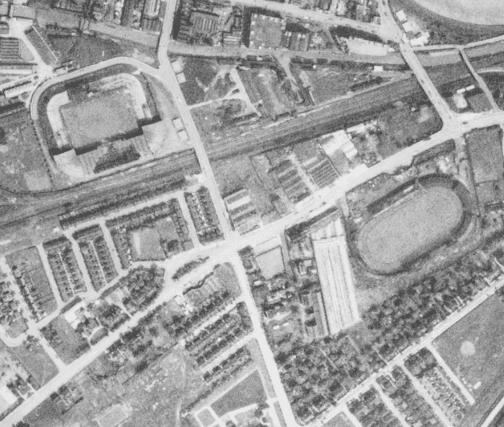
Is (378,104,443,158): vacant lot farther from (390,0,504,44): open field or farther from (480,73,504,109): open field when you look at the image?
(390,0,504,44): open field

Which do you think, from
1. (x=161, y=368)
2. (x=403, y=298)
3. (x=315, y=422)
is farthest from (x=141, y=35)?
(x=315, y=422)

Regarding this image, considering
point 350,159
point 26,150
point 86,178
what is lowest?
point 350,159

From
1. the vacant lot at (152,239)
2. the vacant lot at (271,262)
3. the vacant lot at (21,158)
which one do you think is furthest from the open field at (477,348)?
the vacant lot at (21,158)

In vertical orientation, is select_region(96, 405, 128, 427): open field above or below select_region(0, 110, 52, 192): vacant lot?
below

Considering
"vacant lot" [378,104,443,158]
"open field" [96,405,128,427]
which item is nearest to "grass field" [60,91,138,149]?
"vacant lot" [378,104,443,158]

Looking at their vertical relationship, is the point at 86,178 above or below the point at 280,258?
above

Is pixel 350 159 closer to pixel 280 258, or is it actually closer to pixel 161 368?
pixel 280 258

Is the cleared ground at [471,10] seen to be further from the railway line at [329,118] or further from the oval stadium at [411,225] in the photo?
the oval stadium at [411,225]

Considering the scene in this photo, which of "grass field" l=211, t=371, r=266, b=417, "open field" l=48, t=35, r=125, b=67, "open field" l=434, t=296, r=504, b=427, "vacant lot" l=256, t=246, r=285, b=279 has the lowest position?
"open field" l=434, t=296, r=504, b=427
